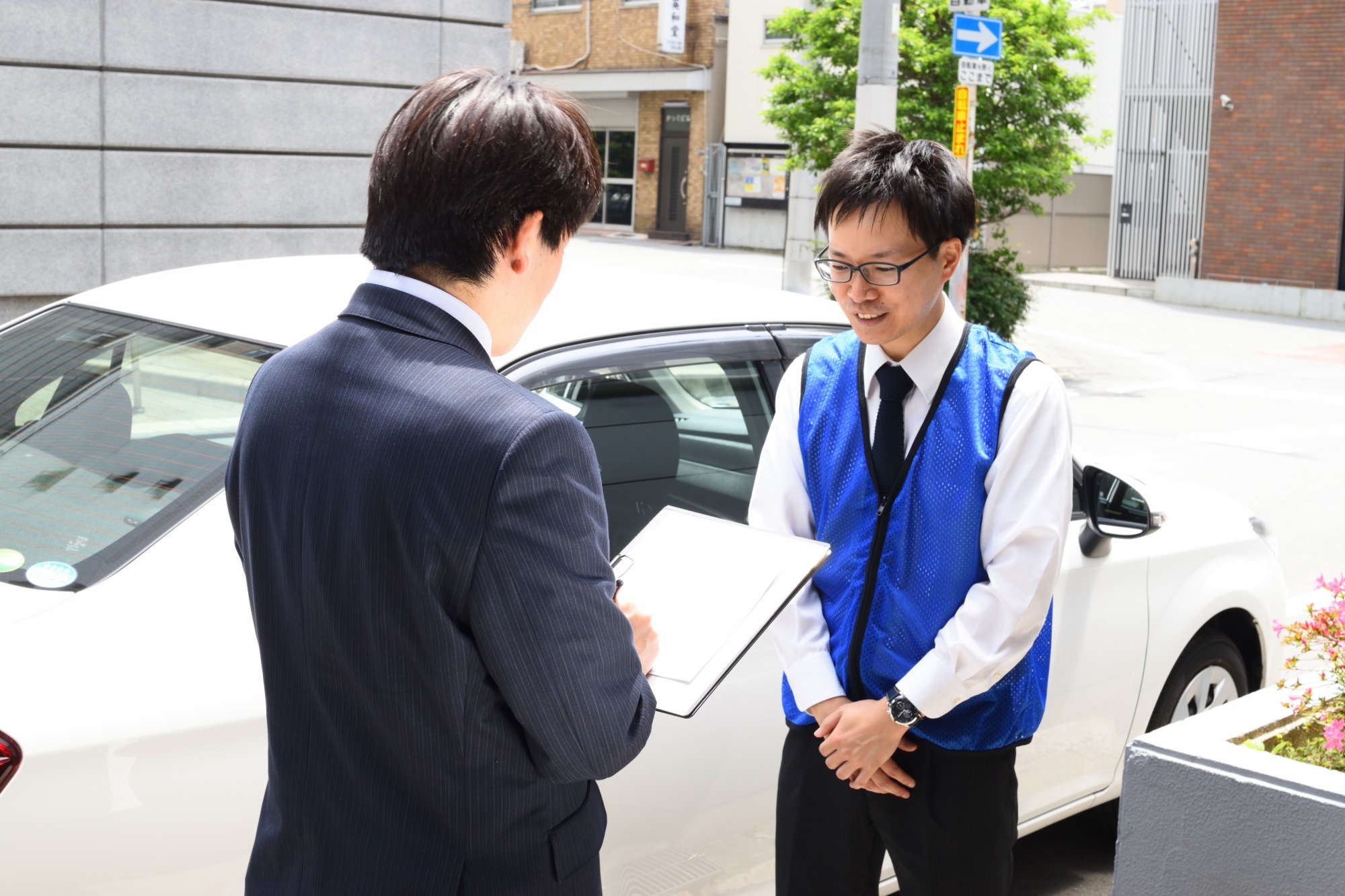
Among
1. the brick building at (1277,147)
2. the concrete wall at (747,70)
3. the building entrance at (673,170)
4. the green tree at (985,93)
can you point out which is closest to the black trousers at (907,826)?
the green tree at (985,93)

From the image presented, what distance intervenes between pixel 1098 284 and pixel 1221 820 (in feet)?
85.7

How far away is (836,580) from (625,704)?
1115 millimetres

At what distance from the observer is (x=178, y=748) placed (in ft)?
7.18

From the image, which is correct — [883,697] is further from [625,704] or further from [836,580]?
[625,704]

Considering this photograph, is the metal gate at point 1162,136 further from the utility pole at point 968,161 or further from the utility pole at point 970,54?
the utility pole at point 970,54

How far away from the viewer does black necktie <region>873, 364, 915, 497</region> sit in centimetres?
258

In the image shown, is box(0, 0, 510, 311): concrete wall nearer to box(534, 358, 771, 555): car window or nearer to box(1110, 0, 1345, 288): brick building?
box(534, 358, 771, 555): car window

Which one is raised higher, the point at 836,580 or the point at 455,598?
the point at 455,598

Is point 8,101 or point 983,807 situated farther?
point 8,101

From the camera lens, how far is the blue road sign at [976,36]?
10484 millimetres

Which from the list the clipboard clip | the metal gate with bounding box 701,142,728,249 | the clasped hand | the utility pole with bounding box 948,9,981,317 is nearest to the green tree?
the utility pole with bounding box 948,9,981,317

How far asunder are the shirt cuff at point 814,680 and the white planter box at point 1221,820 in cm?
52

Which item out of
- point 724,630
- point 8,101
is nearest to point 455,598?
point 724,630

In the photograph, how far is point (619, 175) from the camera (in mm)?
38250
